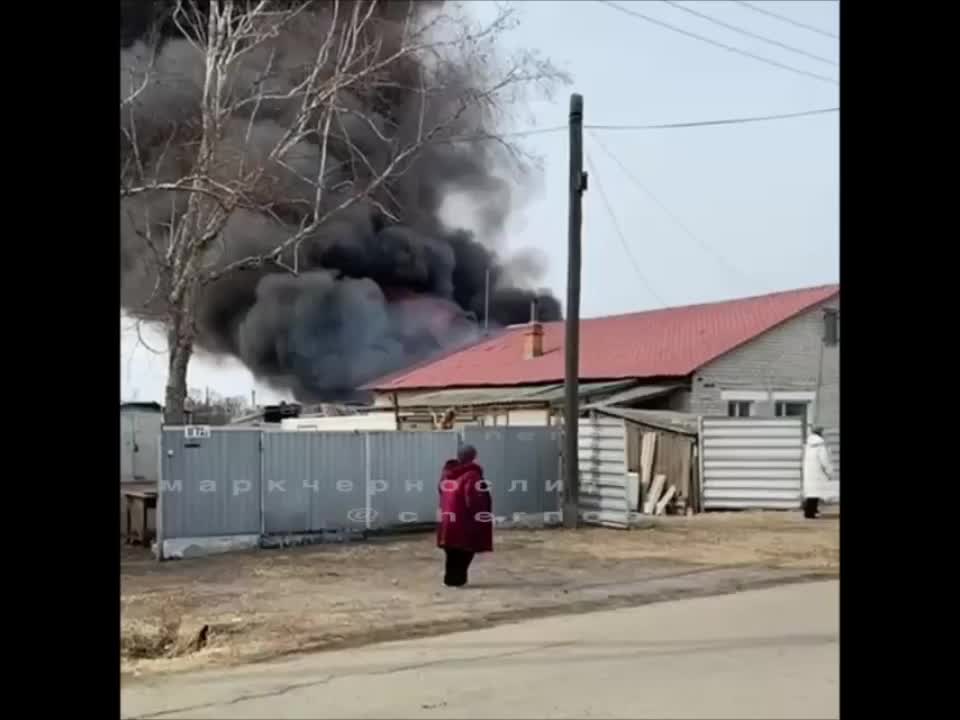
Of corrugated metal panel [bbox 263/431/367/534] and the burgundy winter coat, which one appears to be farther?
corrugated metal panel [bbox 263/431/367/534]

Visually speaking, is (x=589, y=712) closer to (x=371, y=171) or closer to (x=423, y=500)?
(x=423, y=500)

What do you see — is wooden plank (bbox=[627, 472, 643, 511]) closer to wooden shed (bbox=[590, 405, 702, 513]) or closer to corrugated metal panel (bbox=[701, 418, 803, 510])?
wooden shed (bbox=[590, 405, 702, 513])

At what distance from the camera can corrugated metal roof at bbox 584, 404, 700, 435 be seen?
23422 mm

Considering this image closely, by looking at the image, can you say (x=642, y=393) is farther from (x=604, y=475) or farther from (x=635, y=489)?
(x=604, y=475)

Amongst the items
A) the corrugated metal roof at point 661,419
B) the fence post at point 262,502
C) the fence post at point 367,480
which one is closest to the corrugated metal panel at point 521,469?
the fence post at point 367,480

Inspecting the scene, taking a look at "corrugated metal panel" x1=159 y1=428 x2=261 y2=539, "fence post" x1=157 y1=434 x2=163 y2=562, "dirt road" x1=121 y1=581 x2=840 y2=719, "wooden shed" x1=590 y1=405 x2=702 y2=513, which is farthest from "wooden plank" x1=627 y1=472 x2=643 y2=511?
"dirt road" x1=121 y1=581 x2=840 y2=719

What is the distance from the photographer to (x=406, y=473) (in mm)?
18234

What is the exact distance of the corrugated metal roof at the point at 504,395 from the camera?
28391 millimetres

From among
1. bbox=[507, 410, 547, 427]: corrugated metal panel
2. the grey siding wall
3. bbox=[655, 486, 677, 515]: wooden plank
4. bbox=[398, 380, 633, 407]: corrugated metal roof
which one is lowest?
bbox=[655, 486, 677, 515]: wooden plank

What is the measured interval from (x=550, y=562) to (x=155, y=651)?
6904 mm

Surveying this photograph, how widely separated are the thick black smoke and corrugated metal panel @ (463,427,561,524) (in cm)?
696

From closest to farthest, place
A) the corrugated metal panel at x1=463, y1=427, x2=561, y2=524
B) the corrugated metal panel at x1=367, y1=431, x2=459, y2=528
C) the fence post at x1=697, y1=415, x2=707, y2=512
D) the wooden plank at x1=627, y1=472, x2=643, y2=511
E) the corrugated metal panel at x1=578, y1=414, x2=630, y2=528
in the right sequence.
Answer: the corrugated metal panel at x1=367, y1=431, x2=459, y2=528, the corrugated metal panel at x1=463, y1=427, x2=561, y2=524, the corrugated metal panel at x1=578, y1=414, x2=630, y2=528, the wooden plank at x1=627, y1=472, x2=643, y2=511, the fence post at x1=697, y1=415, x2=707, y2=512

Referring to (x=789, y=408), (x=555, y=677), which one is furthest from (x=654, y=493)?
(x=555, y=677)
